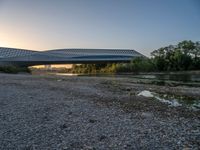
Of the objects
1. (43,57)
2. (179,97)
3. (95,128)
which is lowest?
(179,97)

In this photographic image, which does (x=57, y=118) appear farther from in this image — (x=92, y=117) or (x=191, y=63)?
(x=191, y=63)

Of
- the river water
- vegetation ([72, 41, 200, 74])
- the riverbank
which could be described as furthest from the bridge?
the riverbank

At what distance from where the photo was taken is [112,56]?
13288cm

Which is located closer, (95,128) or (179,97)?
(95,128)

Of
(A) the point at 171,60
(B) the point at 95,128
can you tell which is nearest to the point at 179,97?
(B) the point at 95,128

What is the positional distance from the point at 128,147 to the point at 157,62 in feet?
308

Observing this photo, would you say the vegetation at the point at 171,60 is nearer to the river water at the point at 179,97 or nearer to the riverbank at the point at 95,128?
the river water at the point at 179,97

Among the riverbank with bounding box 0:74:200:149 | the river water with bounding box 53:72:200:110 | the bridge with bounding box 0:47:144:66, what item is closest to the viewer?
the riverbank with bounding box 0:74:200:149

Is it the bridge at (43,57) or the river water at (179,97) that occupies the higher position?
the bridge at (43,57)

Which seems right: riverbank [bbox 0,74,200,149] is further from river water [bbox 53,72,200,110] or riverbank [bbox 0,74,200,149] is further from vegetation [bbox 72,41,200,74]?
vegetation [bbox 72,41,200,74]

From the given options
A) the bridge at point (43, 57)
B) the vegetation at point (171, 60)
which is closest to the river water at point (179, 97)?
the vegetation at point (171, 60)

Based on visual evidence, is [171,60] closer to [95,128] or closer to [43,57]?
[43,57]

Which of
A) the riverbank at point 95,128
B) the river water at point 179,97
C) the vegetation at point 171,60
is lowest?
the river water at point 179,97

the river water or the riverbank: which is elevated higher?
the riverbank
